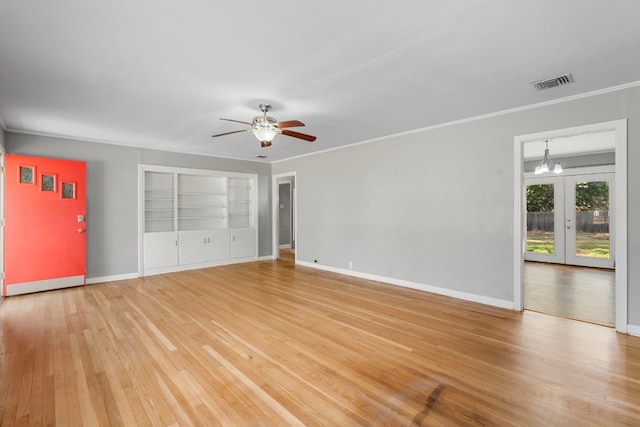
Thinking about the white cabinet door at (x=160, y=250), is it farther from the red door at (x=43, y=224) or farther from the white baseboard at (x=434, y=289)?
the white baseboard at (x=434, y=289)

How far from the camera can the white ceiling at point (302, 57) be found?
1.94 meters

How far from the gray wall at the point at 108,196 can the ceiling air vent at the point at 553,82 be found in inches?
257

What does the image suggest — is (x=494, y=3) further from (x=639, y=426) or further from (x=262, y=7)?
(x=639, y=426)

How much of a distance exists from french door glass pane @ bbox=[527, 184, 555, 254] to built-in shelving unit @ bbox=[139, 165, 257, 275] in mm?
7243

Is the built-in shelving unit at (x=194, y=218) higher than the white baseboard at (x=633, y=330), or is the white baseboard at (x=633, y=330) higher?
the built-in shelving unit at (x=194, y=218)

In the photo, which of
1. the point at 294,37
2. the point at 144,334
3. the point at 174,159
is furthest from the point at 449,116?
the point at 174,159

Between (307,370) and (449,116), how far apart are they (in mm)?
3758

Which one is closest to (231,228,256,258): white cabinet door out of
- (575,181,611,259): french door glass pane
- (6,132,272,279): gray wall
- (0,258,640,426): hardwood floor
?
(6,132,272,279): gray wall

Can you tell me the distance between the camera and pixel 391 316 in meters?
3.64

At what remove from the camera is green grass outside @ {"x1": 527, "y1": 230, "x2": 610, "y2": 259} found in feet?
21.5

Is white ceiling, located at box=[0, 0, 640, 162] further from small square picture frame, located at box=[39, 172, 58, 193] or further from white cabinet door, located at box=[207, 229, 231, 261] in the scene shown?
white cabinet door, located at box=[207, 229, 231, 261]

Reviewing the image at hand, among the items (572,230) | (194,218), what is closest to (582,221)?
(572,230)

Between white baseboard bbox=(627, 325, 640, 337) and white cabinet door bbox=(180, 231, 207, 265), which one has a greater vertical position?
white cabinet door bbox=(180, 231, 207, 265)

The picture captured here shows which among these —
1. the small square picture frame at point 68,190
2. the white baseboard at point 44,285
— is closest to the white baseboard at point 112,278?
the white baseboard at point 44,285
